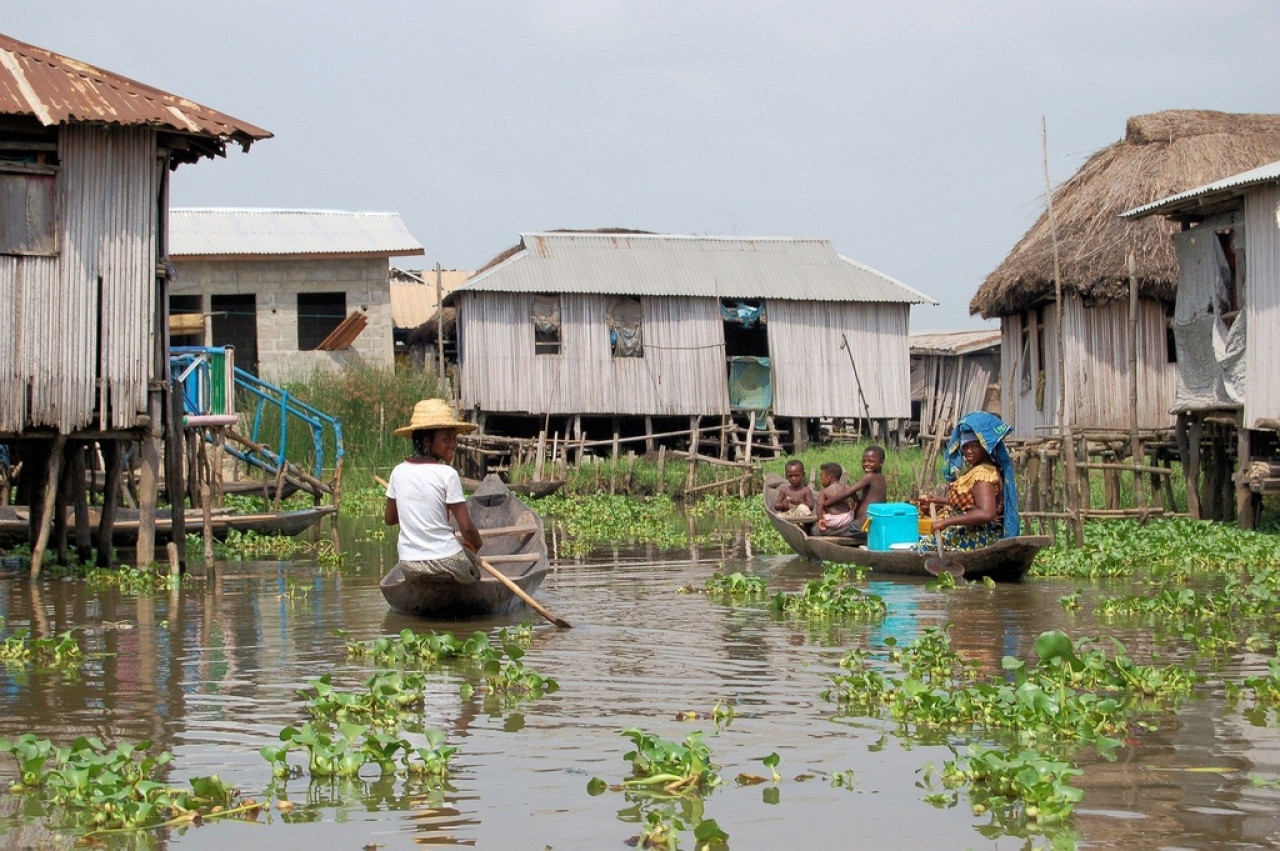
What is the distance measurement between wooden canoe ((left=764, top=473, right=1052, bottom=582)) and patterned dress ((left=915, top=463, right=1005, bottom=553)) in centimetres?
16

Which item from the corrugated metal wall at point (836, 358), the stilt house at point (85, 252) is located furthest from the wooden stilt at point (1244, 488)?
the corrugated metal wall at point (836, 358)

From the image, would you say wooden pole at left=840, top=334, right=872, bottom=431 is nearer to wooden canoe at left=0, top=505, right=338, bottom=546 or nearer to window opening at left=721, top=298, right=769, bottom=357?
window opening at left=721, top=298, right=769, bottom=357

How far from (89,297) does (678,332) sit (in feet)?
62.7

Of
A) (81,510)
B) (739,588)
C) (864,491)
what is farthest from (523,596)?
(81,510)

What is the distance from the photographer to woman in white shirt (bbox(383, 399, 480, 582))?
10.4m

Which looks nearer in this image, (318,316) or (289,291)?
(289,291)

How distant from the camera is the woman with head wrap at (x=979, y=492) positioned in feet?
42.4

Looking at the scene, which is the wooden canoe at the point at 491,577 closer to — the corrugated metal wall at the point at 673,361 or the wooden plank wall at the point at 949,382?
the corrugated metal wall at the point at 673,361

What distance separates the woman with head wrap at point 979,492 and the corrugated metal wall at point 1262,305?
17.6 feet

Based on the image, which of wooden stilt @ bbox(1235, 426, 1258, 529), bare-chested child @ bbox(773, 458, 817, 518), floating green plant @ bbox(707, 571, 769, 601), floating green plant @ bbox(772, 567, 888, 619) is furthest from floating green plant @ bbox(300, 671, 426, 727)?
wooden stilt @ bbox(1235, 426, 1258, 529)

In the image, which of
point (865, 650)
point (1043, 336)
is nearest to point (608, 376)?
point (1043, 336)

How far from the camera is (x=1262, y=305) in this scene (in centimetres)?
1727

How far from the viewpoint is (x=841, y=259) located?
1366 inches

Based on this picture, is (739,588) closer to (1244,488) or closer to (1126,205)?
A: (1244,488)
